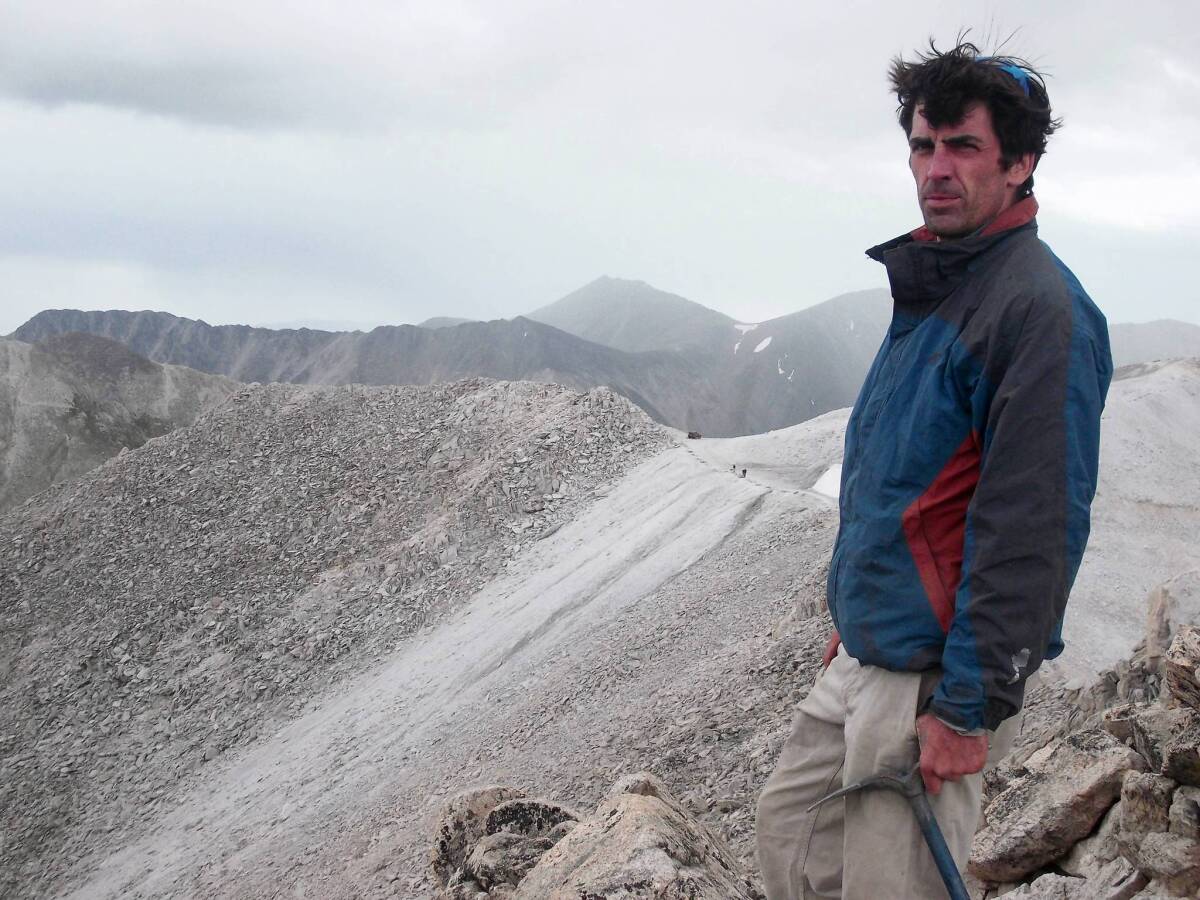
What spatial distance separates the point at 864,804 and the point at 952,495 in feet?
3.34

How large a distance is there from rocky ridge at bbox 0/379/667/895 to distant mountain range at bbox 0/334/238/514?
21830 millimetres

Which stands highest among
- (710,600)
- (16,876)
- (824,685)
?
(824,685)

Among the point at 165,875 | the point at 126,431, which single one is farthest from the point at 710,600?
the point at 126,431

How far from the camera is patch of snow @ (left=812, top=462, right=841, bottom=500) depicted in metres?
16.4

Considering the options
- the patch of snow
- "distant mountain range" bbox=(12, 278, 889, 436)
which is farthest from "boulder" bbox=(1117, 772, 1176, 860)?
"distant mountain range" bbox=(12, 278, 889, 436)

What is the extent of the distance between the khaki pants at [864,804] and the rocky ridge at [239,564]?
13468 mm

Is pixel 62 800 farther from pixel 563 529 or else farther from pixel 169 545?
pixel 563 529

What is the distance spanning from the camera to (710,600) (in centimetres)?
1240

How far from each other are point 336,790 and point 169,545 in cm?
1012

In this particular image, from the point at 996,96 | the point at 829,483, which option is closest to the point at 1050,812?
the point at 996,96

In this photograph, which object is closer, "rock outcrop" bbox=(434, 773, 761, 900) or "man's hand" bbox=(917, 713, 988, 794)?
"man's hand" bbox=(917, 713, 988, 794)

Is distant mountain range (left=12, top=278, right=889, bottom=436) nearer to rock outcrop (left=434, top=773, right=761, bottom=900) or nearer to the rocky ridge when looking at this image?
the rocky ridge

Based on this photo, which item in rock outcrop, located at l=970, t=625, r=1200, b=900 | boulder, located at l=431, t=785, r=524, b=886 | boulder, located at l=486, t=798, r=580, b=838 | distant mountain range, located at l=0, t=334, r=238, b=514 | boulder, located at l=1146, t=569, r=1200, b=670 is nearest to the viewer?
rock outcrop, located at l=970, t=625, r=1200, b=900

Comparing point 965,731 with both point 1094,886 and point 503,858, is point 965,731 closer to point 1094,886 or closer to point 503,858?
point 1094,886
